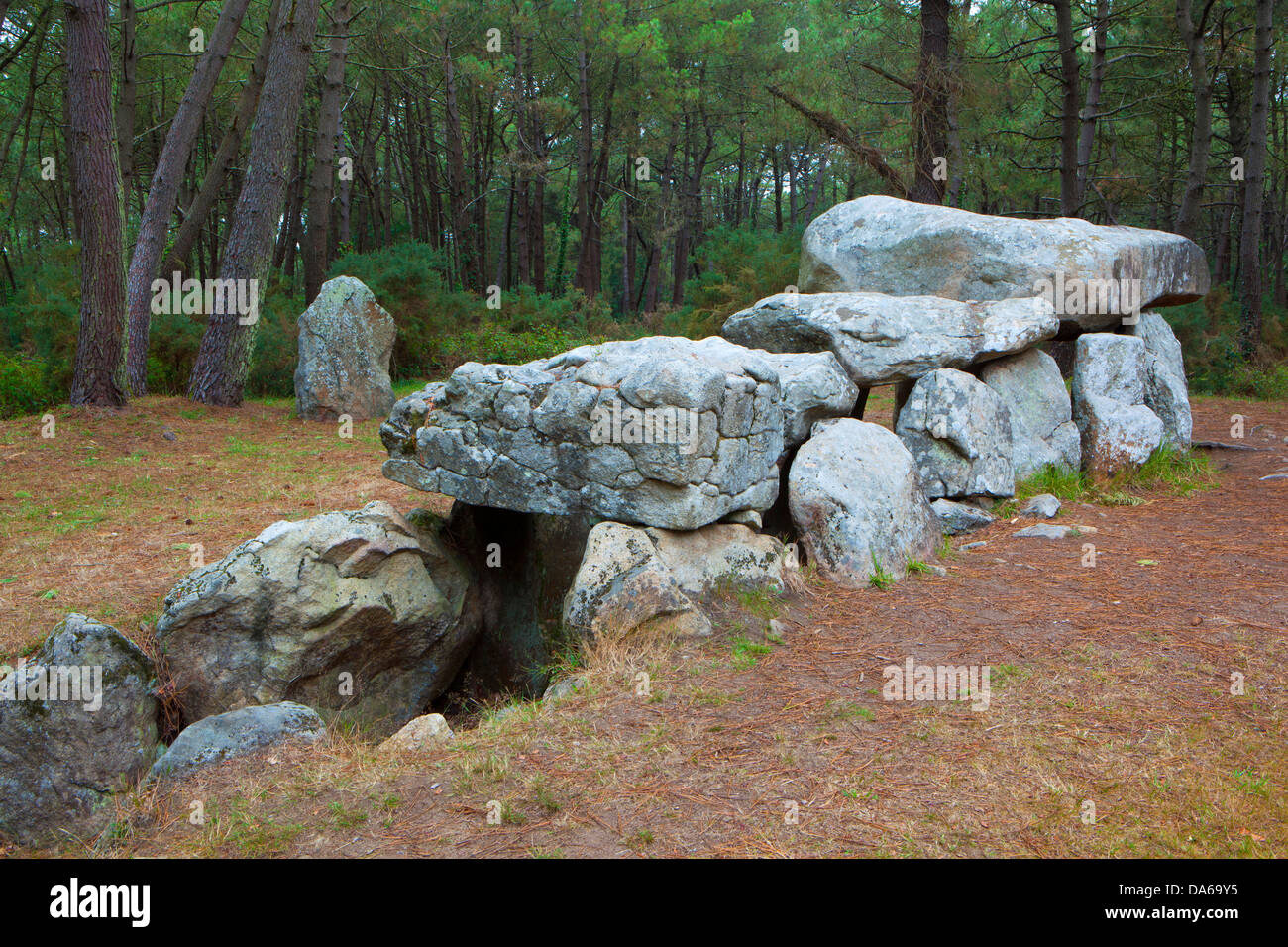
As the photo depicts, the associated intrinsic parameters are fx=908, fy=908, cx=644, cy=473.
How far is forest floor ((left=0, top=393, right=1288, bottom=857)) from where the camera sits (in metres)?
2.99

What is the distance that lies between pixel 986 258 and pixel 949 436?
1.91 metres

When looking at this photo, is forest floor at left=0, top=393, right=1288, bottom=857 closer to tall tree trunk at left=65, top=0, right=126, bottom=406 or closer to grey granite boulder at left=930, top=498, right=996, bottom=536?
grey granite boulder at left=930, top=498, right=996, bottom=536

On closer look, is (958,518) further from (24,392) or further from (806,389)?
(24,392)

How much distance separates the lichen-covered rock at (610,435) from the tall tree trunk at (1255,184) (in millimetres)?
11773

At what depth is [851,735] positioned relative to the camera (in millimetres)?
3662

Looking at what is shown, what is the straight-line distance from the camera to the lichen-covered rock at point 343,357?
11.4m

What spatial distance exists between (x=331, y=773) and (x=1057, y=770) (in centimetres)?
269

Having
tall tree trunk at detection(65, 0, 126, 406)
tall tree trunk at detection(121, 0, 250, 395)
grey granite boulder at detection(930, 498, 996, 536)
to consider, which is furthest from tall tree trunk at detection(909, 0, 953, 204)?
tall tree trunk at detection(121, 0, 250, 395)

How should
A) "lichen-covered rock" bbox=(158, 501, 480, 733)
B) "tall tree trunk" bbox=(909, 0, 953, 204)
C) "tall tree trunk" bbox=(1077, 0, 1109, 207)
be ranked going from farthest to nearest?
"tall tree trunk" bbox=(1077, 0, 1109, 207)
"tall tree trunk" bbox=(909, 0, 953, 204)
"lichen-covered rock" bbox=(158, 501, 480, 733)

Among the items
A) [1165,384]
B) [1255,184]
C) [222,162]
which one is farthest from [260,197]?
[1255,184]

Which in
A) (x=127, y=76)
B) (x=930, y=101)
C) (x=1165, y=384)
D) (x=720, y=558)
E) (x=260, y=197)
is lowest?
(x=720, y=558)

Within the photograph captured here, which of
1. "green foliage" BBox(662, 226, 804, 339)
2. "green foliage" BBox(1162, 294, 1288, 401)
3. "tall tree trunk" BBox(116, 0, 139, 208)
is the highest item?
"tall tree trunk" BBox(116, 0, 139, 208)

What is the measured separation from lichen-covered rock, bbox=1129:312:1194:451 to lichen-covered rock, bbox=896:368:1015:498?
7.52 feet

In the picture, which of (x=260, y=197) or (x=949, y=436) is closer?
(x=949, y=436)
